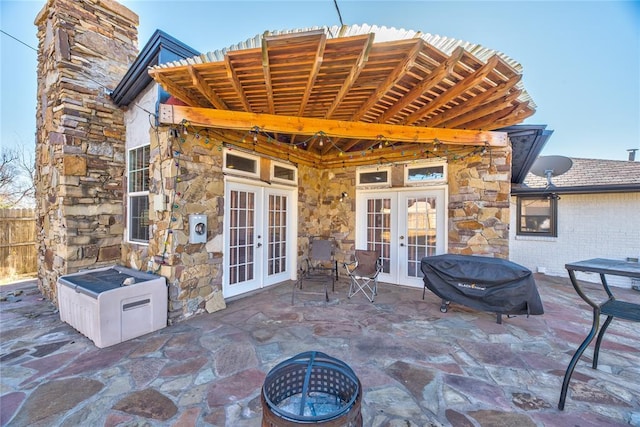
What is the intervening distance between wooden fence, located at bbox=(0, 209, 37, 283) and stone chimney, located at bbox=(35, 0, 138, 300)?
201 centimetres

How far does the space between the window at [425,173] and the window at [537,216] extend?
400 centimetres

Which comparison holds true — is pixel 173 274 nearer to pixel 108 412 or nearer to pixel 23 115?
pixel 108 412

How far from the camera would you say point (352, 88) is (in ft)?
10.1

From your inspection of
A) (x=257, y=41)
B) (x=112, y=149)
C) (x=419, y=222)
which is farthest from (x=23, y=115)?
(x=419, y=222)

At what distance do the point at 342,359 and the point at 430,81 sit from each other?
10.2ft

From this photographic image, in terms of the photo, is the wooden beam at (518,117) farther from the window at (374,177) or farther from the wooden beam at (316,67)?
the wooden beam at (316,67)

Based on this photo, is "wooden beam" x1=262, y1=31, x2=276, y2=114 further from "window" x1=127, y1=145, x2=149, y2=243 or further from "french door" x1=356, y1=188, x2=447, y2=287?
"french door" x1=356, y1=188, x2=447, y2=287

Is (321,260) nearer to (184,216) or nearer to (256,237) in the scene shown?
(256,237)

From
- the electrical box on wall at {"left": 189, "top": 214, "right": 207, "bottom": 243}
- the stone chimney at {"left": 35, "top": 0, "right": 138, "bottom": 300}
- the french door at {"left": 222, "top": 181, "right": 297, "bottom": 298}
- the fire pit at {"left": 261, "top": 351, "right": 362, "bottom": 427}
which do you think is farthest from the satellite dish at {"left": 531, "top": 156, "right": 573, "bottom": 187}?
the stone chimney at {"left": 35, "top": 0, "right": 138, "bottom": 300}

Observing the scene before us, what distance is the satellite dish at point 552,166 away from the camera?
6230 millimetres

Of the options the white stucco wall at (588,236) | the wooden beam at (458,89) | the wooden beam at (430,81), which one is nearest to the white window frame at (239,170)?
the wooden beam at (430,81)

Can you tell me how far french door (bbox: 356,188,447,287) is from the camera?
5.07 m

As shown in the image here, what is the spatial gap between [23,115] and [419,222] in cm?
1350

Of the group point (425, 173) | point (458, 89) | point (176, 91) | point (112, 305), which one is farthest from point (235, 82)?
point (425, 173)
